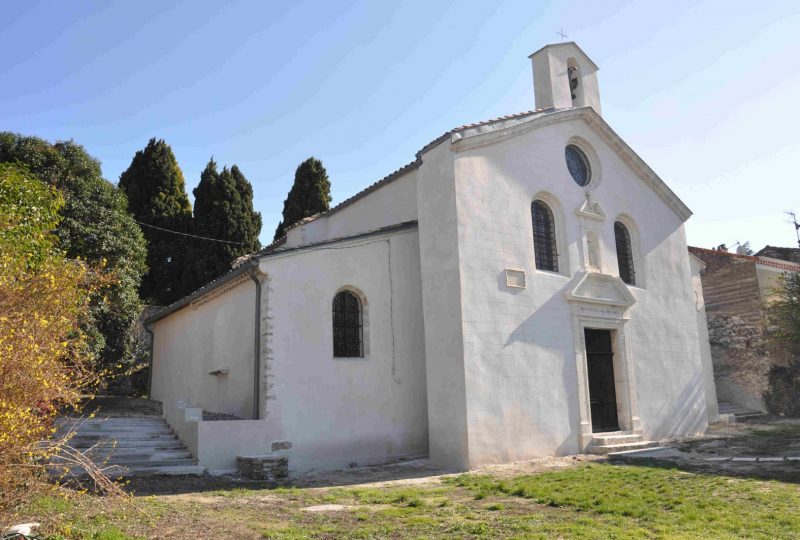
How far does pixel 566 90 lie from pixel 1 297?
13967 mm

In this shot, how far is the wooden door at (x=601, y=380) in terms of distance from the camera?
13.7m

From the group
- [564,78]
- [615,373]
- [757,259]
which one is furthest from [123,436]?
[757,259]

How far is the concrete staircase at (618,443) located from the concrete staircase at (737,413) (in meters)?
5.99

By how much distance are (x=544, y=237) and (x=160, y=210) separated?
819 inches

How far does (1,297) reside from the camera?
5.33 metres

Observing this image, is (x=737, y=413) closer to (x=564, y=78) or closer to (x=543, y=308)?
(x=543, y=308)

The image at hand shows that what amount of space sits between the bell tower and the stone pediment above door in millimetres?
4476

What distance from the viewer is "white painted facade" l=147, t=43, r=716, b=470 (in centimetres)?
1111

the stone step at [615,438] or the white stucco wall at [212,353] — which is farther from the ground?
the white stucco wall at [212,353]

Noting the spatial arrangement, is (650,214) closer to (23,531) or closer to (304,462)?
(304,462)

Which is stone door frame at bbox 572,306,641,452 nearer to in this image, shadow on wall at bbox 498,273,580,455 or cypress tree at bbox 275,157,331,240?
shadow on wall at bbox 498,273,580,455

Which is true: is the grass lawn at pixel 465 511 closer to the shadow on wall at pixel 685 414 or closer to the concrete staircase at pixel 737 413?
Answer: the shadow on wall at pixel 685 414

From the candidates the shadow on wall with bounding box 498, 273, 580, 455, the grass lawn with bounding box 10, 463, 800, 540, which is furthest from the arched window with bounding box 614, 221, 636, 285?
the grass lawn with bounding box 10, 463, 800, 540

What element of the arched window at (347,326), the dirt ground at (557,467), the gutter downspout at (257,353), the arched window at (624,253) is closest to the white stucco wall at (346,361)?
the arched window at (347,326)
